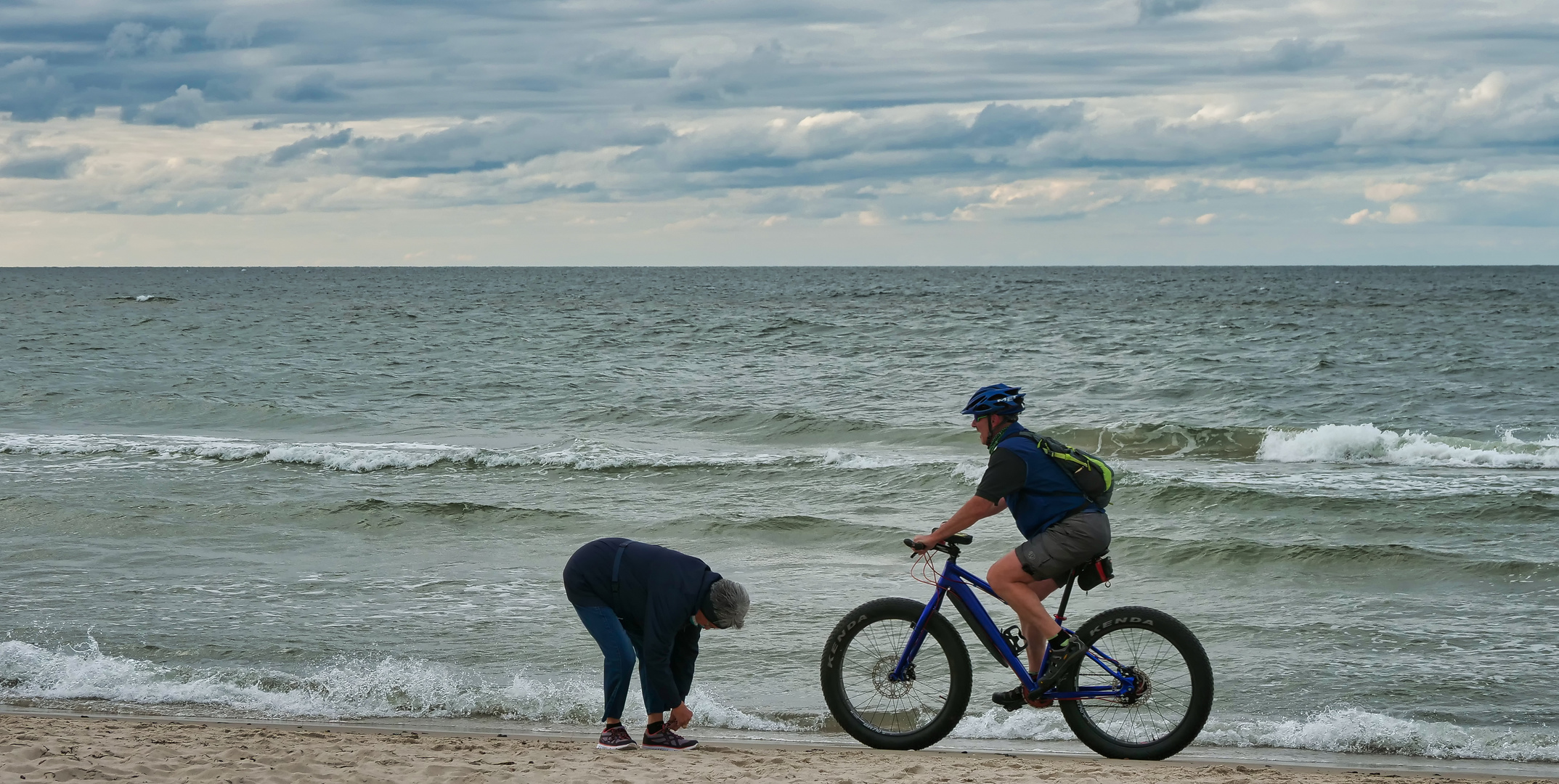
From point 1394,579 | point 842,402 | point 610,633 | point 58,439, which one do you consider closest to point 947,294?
point 842,402

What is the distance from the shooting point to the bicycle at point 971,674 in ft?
18.6

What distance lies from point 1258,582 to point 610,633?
6955 millimetres

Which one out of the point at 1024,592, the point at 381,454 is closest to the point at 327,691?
the point at 1024,592

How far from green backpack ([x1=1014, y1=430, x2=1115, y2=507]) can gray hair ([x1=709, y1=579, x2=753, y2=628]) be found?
1451mm

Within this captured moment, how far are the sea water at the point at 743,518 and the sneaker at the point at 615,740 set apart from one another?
39.5 inches

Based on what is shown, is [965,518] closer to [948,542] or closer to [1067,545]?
[948,542]

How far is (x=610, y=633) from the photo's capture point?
5.72 metres

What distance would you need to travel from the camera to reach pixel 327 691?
7.53m

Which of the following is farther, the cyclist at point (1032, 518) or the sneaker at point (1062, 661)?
the sneaker at point (1062, 661)

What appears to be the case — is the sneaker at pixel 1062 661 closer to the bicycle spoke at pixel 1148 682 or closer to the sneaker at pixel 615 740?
the bicycle spoke at pixel 1148 682

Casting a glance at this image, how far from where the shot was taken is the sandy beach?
5.39 m

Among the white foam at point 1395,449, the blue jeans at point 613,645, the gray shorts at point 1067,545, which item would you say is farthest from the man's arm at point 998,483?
the white foam at point 1395,449

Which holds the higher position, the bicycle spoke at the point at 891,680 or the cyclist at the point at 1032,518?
the cyclist at the point at 1032,518

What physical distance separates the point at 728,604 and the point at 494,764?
53.9 inches
